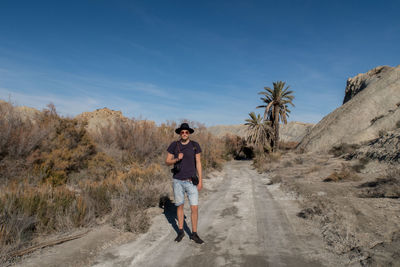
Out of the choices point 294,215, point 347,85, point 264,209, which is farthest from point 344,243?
point 347,85

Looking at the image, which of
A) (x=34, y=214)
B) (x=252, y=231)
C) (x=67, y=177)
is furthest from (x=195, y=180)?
(x=67, y=177)

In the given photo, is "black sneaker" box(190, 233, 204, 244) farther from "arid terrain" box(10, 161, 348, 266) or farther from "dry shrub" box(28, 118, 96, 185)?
"dry shrub" box(28, 118, 96, 185)

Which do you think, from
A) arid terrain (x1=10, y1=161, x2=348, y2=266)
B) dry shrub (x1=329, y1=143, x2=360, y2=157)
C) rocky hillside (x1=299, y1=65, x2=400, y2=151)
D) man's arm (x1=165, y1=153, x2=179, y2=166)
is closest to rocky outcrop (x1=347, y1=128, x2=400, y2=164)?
dry shrub (x1=329, y1=143, x2=360, y2=157)

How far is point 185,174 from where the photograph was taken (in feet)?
14.3

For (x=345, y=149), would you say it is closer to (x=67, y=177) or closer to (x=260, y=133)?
(x=260, y=133)

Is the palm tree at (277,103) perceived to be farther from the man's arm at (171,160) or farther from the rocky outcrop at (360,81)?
the man's arm at (171,160)

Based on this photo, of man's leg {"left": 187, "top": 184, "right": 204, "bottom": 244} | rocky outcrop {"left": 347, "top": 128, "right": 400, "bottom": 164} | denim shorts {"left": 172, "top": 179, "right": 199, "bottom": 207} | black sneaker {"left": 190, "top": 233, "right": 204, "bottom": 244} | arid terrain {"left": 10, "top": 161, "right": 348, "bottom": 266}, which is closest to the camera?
arid terrain {"left": 10, "top": 161, "right": 348, "bottom": 266}

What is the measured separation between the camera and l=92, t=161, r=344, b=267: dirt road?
3.46 metres

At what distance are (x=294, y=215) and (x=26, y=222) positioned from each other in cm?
590

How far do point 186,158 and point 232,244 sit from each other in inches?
71.1

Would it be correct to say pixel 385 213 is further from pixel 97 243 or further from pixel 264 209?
pixel 97 243

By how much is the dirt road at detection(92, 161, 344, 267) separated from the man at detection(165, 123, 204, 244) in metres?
0.48

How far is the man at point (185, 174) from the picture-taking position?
4.32 meters

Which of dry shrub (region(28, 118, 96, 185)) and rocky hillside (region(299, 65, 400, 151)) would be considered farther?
rocky hillside (region(299, 65, 400, 151))
